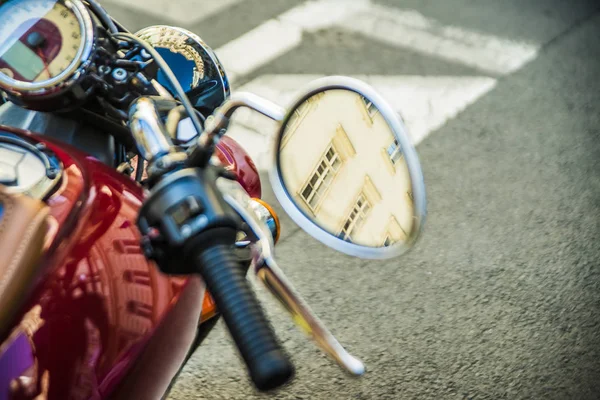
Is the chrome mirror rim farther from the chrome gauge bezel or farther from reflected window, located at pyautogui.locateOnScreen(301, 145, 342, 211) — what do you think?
the chrome gauge bezel

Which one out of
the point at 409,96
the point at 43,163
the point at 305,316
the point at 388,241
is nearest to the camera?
the point at 305,316

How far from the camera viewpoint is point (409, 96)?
149 inches

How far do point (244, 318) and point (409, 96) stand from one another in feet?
10.7

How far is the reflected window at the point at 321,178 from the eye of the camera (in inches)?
37.1

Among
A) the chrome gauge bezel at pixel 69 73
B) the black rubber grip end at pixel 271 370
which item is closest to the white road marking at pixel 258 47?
the chrome gauge bezel at pixel 69 73

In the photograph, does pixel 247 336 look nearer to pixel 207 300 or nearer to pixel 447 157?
pixel 207 300

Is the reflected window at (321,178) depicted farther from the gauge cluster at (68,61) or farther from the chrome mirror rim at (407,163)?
the gauge cluster at (68,61)

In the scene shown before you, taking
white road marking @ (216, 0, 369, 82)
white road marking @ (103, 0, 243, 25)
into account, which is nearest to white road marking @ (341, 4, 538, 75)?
white road marking @ (216, 0, 369, 82)

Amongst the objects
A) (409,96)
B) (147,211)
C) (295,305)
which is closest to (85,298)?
(147,211)

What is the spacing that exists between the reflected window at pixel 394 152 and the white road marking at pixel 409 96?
8.37ft

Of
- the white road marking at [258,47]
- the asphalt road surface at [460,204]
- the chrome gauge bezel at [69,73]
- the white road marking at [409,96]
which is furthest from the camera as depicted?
the white road marking at [258,47]

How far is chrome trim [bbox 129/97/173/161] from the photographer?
91cm

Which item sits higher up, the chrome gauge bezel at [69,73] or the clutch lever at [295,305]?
the chrome gauge bezel at [69,73]

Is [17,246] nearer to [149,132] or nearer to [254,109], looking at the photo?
[149,132]
